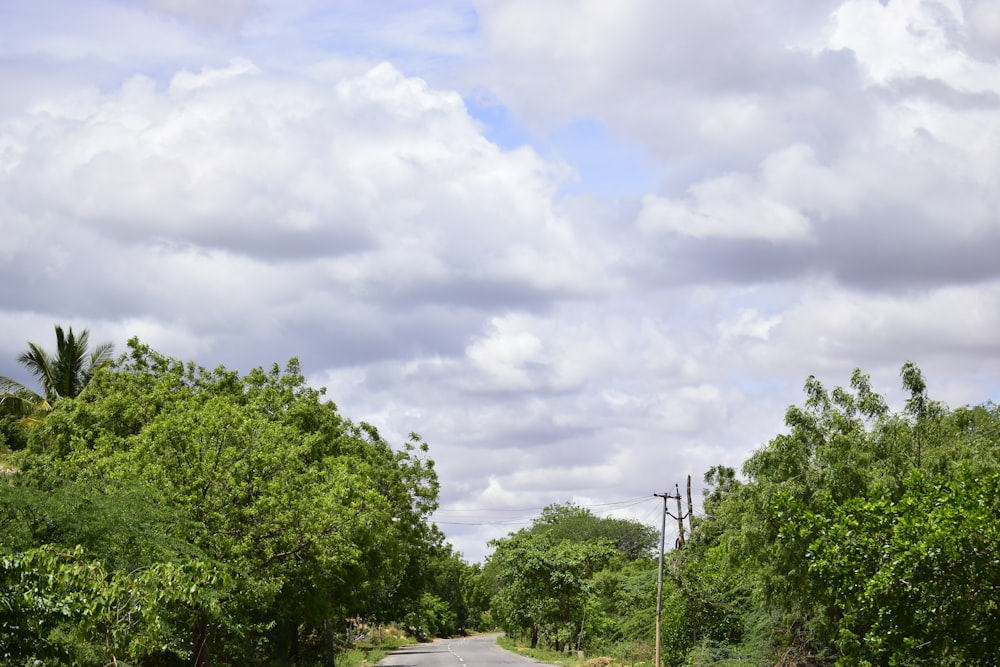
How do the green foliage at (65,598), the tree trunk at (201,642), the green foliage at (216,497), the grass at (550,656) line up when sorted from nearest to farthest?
the green foliage at (65,598)
the green foliage at (216,497)
the tree trunk at (201,642)
the grass at (550,656)

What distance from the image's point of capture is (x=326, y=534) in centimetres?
3088

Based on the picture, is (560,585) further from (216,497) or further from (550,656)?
(216,497)

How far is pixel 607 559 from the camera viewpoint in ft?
237

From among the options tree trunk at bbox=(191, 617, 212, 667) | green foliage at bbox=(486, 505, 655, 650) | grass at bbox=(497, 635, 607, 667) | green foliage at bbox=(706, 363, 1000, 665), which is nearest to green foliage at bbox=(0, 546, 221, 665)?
green foliage at bbox=(706, 363, 1000, 665)

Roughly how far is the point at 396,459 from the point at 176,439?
83.2 ft

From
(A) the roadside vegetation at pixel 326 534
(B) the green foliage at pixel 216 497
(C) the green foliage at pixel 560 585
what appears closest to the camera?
(A) the roadside vegetation at pixel 326 534

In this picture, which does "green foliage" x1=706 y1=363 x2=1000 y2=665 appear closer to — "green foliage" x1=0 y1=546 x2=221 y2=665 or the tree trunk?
"green foliage" x1=0 y1=546 x2=221 y2=665

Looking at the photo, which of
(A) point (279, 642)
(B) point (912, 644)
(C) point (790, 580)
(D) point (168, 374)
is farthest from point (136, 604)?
(A) point (279, 642)

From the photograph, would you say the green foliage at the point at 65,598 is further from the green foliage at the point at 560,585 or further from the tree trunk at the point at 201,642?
the green foliage at the point at 560,585

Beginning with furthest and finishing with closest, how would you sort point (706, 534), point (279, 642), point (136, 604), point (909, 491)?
point (706, 534), point (279, 642), point (909, 491), point (136, 604)

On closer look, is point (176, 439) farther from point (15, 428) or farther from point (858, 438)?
point (15, 428)

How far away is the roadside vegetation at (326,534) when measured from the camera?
57.0 feet

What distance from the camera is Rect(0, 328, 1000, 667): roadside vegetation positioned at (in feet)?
57.0

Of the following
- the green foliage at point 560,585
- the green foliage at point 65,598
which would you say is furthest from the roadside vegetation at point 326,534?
the green foliage at point 560,585
